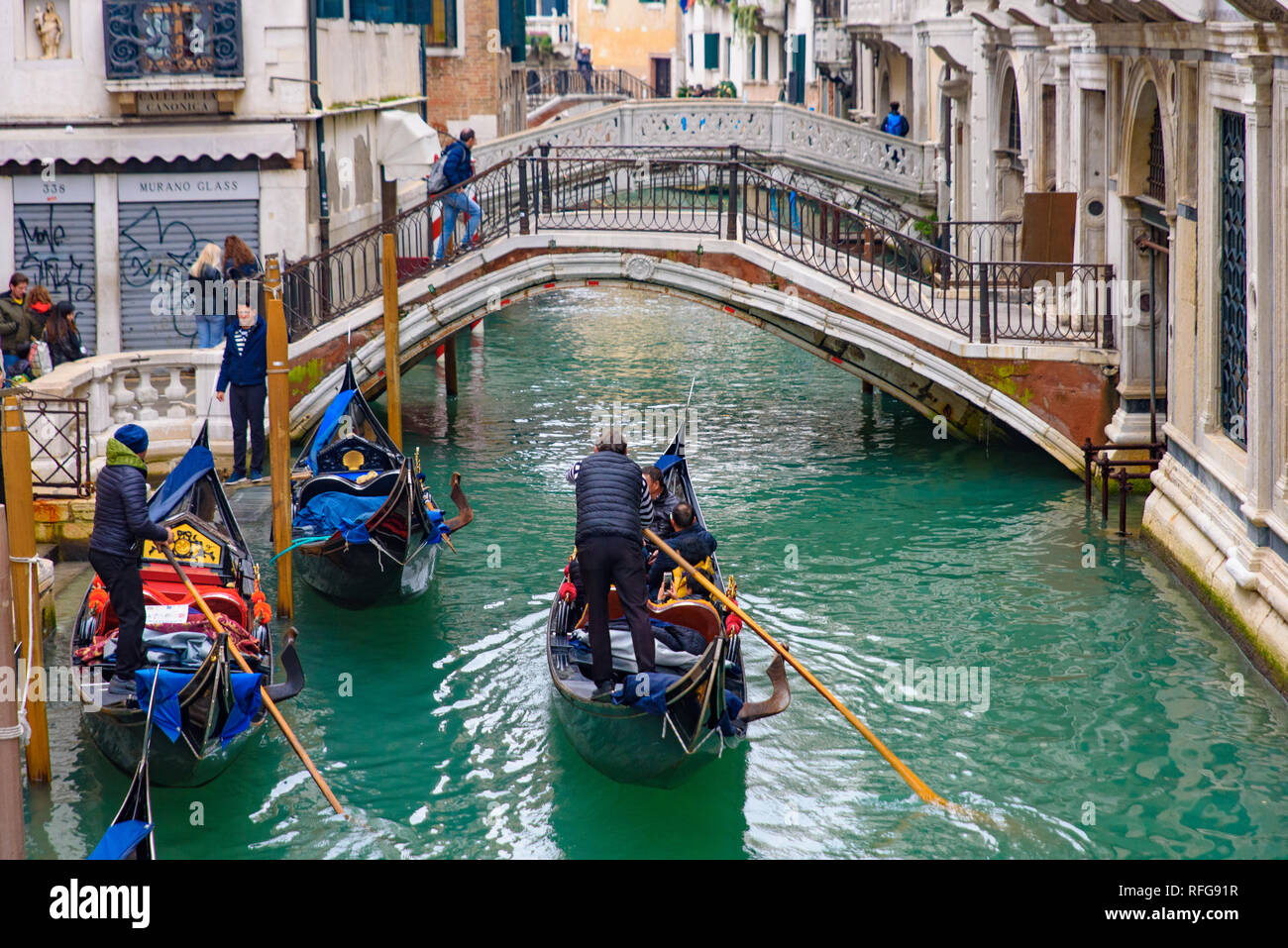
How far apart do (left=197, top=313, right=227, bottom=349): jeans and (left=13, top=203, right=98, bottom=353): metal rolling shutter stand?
1.58 metres

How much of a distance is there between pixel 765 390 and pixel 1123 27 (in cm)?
600

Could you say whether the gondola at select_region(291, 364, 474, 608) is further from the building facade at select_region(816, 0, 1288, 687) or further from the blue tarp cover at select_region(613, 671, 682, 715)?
the building facade at select_region(816, 0, 1288, 687)

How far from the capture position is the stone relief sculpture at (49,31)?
1188cm

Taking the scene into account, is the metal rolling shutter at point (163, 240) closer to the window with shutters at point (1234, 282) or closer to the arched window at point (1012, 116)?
the arched window at point (1012, 116)

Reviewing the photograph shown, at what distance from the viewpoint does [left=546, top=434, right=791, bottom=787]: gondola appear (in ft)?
19.0

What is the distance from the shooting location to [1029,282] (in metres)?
12.4

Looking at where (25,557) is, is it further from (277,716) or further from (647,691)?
(647,691)

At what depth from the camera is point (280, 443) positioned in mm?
8234

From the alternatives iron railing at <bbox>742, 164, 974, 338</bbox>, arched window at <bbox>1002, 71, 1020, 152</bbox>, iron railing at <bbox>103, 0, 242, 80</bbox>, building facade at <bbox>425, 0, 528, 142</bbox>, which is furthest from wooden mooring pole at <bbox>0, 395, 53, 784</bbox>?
building facade at <bbox>425, 0, 528, 142</bbox>

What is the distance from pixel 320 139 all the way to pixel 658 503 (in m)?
6.25
